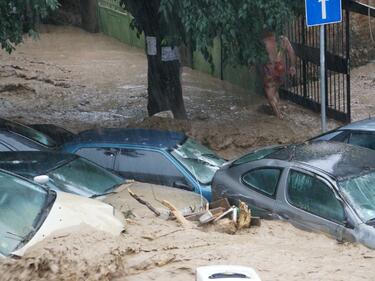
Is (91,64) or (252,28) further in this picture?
(91,64)

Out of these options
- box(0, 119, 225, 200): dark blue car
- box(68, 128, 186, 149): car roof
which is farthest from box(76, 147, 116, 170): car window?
box(68, 128, 186, 149): car roof

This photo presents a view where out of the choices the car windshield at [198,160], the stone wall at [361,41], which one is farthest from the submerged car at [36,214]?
the stone wall at [361,41]

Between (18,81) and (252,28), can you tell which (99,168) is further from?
(18,81)

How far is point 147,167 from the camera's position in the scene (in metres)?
9.88

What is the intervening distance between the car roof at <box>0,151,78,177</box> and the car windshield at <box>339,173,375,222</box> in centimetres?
322

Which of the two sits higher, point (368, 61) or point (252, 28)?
point (252, 28)

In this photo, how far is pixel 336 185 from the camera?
7617mm

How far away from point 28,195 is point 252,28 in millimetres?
7334

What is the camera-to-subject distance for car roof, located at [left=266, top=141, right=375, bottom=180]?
311 inches

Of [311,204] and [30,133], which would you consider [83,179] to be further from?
[30,133]

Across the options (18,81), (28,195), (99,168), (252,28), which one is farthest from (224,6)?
(18,81)

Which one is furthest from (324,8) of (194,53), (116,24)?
(116,24)

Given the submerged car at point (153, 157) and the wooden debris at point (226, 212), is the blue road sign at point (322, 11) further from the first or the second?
the wooden debris at point (226, 212)

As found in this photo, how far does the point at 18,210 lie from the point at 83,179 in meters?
2.59
